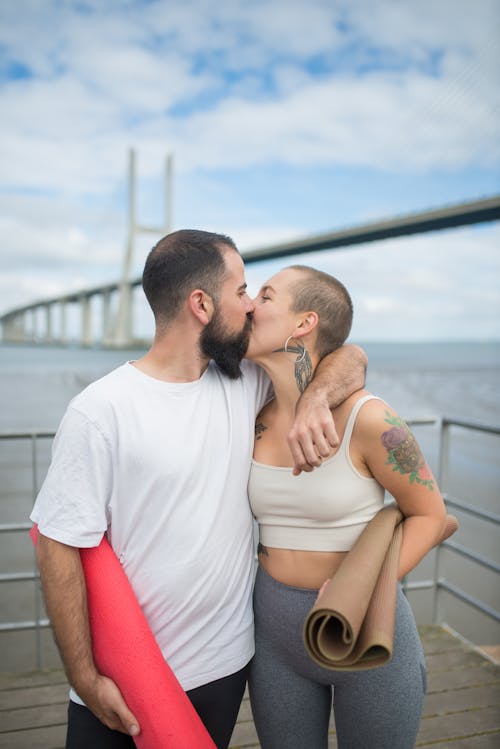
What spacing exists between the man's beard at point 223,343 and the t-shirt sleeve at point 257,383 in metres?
0.10

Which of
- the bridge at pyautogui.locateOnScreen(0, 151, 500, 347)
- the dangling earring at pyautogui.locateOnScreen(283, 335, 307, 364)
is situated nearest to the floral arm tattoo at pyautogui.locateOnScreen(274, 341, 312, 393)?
the dangling earring at pyautogui.locateOnScreen(283, 335, 307, 364)

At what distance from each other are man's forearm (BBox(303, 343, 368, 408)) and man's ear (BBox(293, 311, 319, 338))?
0.26 feet

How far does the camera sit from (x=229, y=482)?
1212 millimetres

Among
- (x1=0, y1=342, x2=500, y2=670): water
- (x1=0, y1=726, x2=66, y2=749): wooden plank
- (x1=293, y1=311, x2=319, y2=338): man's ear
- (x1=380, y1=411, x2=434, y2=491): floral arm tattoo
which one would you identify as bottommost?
(x1=0, y1=342, x2=500, y2=670): water

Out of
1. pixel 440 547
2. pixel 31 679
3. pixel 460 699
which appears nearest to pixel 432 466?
pixel 440 547

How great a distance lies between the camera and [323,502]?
44.6 inches

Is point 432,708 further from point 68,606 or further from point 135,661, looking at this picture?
point 68,606

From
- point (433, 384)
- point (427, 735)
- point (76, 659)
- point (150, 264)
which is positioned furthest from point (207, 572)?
point (433, 384)

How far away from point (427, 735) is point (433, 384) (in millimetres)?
21309

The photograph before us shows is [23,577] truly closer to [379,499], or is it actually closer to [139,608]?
[139,608]

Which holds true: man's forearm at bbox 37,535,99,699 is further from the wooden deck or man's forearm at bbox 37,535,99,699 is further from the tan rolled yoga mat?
the wooden deck

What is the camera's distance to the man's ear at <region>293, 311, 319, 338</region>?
124 cm

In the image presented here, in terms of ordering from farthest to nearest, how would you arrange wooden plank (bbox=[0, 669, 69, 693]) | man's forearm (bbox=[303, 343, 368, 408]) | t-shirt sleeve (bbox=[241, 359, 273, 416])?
wooden plank (bbox=[0, 669, 69, 693])
t-shirt sleeve (bbox=[241, 359, 273, 416])
man's forearm (bbox=[303, 343, 368, 408])

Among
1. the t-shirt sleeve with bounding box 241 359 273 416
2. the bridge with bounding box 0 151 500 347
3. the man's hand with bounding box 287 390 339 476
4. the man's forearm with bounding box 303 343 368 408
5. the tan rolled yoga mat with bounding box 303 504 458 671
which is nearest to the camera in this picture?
the tan rolled yoga mat with bounding box 303 504 458 671
